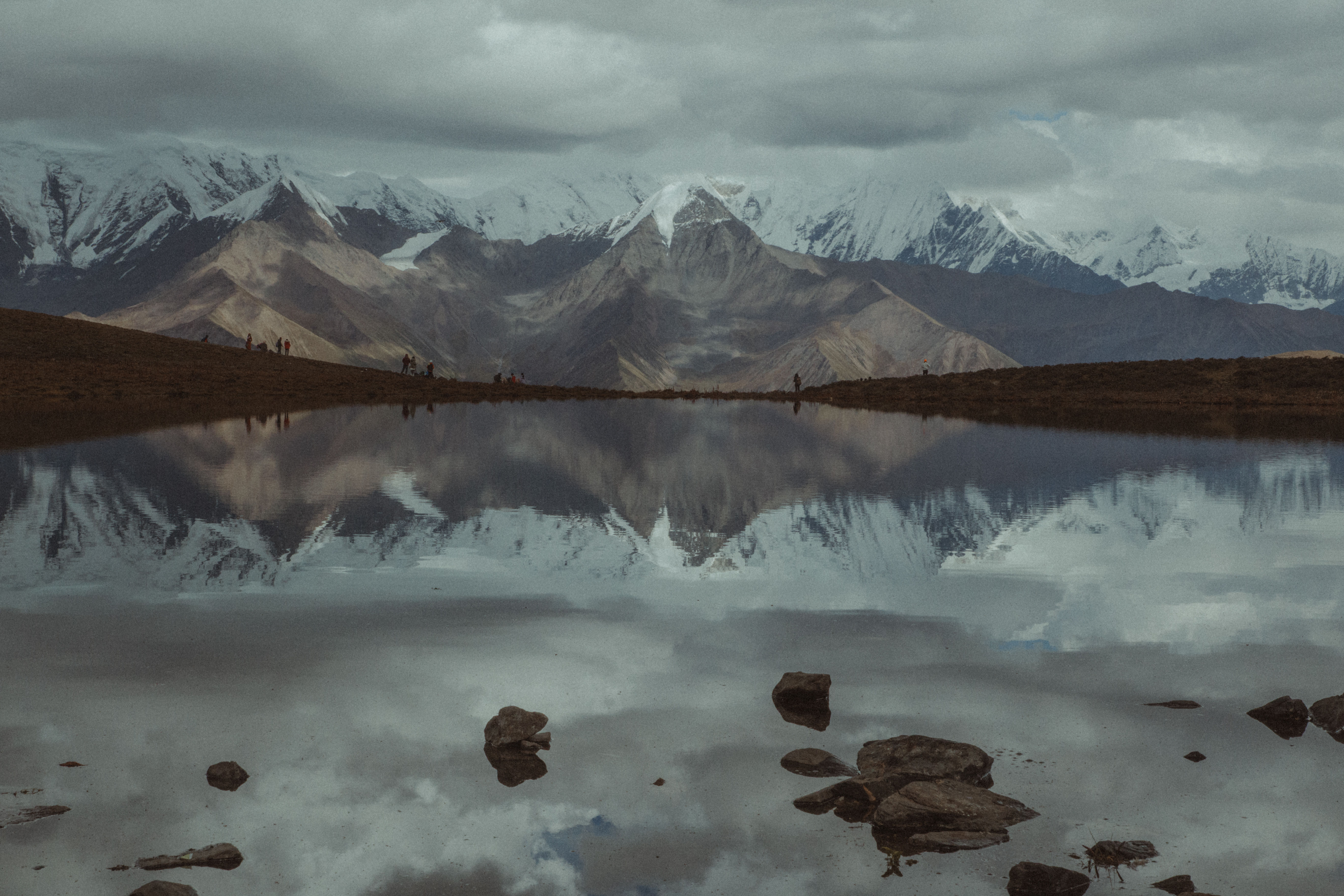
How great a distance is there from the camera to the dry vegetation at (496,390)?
262ft

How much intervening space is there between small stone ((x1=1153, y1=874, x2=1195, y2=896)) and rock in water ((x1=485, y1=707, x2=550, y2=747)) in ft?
20.2

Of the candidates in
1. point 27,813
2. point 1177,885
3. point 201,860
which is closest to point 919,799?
point 1177,885

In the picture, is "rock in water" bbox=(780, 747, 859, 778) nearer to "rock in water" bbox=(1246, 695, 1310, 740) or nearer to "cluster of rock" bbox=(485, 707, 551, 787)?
"cluster of rock" bbox=(485, 707, 551, 787)

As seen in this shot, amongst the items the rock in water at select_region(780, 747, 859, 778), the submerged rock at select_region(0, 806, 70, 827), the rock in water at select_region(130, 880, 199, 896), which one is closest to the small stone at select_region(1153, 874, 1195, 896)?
the rock in water at select_region(780, 747, 859, 778)

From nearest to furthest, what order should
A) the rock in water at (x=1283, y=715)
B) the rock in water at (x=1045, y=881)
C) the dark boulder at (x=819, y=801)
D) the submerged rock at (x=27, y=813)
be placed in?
1. the rock in water at (x=1045, y=881)
2. the submerged rock at (x=27, y=813)
3. the dark boulder at (x=819, y=801)
4. the rock in water at (x=1283, y=715)

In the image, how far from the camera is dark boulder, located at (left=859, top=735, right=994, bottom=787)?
12688mm

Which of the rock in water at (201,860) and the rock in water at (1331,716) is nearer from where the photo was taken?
the rock in water at (201,860)

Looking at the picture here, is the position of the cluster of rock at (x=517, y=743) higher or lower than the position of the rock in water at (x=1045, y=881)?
lower

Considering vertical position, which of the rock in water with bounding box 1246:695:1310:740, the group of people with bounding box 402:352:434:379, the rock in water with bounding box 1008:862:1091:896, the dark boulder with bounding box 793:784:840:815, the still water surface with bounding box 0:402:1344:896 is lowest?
the group of people with bounding box 402:352:434:379

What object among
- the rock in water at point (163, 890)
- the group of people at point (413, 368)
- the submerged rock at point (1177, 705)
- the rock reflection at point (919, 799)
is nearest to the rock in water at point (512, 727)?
the rock reflection at point (919, 799)

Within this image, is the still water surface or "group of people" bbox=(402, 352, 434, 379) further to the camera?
"group of people" bbox=(402, 352, 434, 379)

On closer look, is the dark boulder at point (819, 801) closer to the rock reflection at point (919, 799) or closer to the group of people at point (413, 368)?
the rock reflection at point (919, 799)

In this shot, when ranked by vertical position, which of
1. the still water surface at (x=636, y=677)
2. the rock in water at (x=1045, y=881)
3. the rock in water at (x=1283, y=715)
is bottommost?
the still water surface at (x=636, y=677)

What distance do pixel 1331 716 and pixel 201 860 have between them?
467 inches
